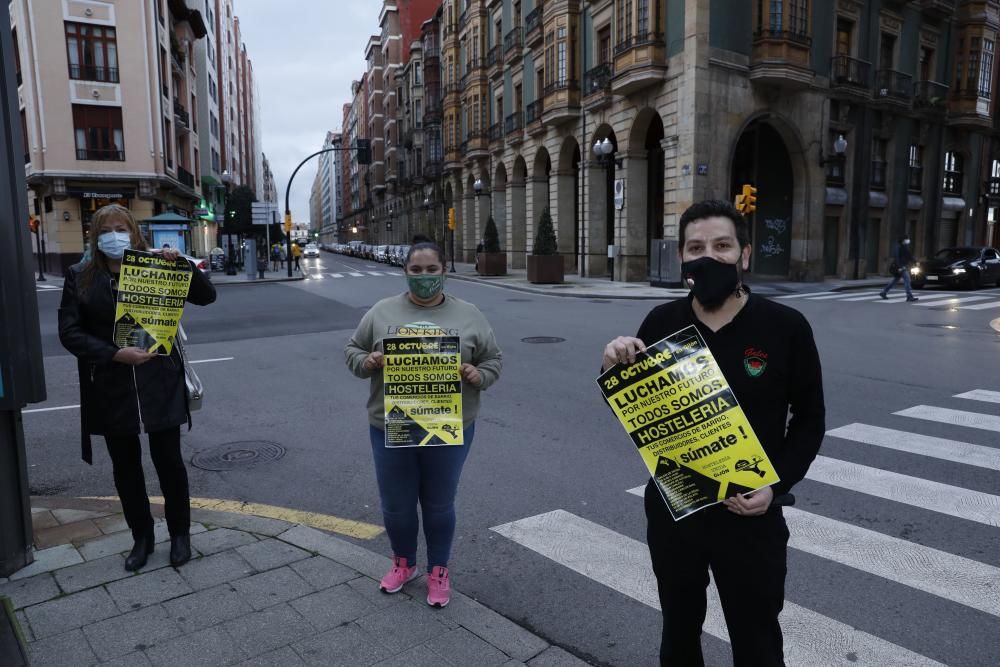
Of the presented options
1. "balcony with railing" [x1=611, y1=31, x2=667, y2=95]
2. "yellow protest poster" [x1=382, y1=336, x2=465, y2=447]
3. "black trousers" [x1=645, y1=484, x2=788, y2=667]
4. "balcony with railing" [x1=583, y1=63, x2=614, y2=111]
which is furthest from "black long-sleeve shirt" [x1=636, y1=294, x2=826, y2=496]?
"balcony with railing" [x1=583, y1=63, x2=614, y2=111]

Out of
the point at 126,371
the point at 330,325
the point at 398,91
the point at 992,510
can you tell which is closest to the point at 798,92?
the point at 330,325

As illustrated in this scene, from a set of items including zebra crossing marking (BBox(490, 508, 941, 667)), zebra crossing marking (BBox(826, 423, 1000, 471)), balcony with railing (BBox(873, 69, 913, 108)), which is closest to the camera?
zebra crossing marking (BBox(490, 508, 941, 667))

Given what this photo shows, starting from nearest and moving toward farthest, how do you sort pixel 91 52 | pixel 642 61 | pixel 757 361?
pixel 757 361 → pixel 642 61 → pixel 91 52

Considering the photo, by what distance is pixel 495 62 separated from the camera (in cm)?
4097

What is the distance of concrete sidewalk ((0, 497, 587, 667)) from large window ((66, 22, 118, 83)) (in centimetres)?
3451

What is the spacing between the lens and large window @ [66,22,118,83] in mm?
31203

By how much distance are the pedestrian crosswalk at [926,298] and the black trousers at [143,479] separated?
64.7 ft

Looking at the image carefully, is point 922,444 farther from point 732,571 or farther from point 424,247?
point 424,247

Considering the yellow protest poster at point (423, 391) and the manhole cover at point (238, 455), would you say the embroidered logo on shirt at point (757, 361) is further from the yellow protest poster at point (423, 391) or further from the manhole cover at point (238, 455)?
the manhole cover at point (238, 455)

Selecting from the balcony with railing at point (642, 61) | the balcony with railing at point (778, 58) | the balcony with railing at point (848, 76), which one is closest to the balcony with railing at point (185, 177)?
the balcony with railing at point (642, 61)

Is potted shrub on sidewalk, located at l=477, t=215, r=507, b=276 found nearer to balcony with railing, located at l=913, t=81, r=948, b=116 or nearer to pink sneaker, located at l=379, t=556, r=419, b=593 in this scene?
balcony with railing, located at l=913, t=81, r=948, b=116

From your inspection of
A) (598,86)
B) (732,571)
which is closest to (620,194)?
(598,86)

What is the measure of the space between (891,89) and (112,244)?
1316 inches

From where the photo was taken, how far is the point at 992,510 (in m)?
4.61
